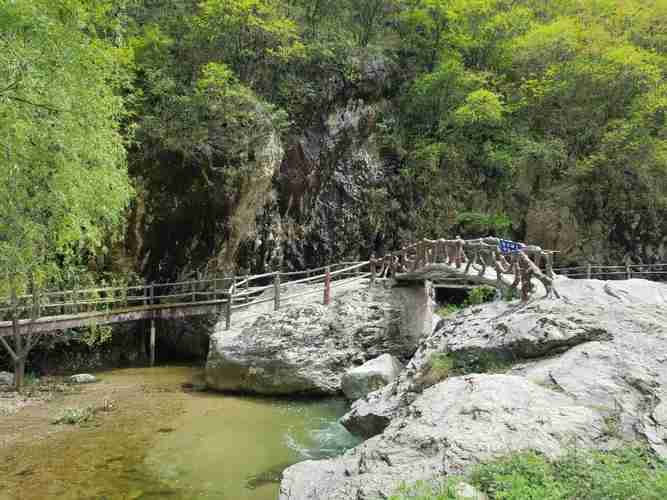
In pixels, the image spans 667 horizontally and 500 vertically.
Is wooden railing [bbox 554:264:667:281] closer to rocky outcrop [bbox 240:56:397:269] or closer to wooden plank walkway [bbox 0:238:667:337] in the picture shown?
rocky outcrop [bbox 240:56:397:269]

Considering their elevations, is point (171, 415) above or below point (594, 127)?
below

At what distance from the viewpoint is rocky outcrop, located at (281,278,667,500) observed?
14.7 ft

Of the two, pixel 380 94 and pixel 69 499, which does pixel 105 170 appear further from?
pixel 380 94

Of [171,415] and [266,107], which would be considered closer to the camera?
[171,415]

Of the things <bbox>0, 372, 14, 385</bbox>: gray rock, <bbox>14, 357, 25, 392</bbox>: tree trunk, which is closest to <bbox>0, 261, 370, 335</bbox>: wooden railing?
<bbox>14, 357, 25, 392</bbox>: tree trunk

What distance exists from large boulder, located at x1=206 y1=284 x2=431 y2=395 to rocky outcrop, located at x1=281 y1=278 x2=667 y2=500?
3.87 metres

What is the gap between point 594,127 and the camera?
74.4 ft

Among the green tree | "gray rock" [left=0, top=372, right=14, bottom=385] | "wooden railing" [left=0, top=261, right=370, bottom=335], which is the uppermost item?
the green tree

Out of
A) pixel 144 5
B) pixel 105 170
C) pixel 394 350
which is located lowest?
pixel 394 350

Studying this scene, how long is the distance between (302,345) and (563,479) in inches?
331

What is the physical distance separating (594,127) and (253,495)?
73.3 ft

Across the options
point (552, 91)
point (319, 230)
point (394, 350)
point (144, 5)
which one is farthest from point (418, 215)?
point (144, 5)

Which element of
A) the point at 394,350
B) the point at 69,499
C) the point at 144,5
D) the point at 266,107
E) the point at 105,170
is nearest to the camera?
the point at 69,499

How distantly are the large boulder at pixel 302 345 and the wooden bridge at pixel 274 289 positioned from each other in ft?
1.94
